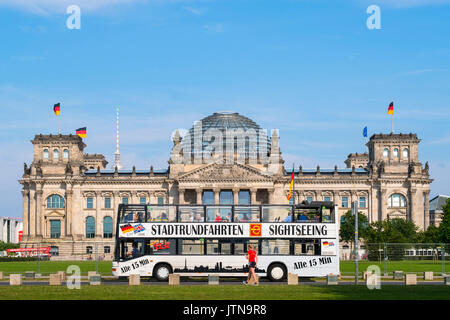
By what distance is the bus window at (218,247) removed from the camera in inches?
1987

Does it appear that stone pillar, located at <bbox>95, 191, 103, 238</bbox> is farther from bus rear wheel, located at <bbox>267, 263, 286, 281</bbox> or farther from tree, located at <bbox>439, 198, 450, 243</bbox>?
bus rear wheel, located at <bbox>267, 263, 286, 281</bbox>

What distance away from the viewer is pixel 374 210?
464 feet

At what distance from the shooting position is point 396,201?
14125 cm

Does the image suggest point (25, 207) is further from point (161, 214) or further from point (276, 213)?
point (276, 213)

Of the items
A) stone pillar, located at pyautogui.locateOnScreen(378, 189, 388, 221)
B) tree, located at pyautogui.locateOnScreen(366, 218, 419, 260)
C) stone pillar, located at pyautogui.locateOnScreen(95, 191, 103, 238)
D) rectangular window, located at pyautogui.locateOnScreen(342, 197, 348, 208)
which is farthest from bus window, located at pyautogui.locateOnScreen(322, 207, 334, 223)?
Answer: stone pillar, located at pyautogui.locateOnScreen(95, 191, 103, 238)

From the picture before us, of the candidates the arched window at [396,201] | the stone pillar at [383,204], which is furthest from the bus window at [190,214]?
the arched window at [396,201]

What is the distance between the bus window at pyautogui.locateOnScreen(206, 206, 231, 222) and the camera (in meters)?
50.1

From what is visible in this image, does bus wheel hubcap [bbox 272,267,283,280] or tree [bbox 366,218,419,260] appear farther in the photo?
tree [bbox 366,218,419,260]

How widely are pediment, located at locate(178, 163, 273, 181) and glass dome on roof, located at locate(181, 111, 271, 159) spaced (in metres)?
13.1

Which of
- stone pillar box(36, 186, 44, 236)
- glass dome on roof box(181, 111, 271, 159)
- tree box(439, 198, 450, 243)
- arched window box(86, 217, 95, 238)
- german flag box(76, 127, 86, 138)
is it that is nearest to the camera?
tree box(439, 198, 450, 243)

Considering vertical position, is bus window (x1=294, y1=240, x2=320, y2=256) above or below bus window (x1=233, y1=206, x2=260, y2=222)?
below

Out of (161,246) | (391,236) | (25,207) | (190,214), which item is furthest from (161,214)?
(25,207)

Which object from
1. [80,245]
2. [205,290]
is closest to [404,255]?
[205,290]

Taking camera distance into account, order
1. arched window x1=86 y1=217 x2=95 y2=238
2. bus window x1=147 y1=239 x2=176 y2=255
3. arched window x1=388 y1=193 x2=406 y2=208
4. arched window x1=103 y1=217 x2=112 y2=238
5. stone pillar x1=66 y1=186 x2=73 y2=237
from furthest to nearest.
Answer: arched window x1=103 y1=217 x2=112 y2=238 → arched window x1=86 y1=217 x2=95 y2=238 → stone pillar x1=66 y1=186 x2=73 y2=237 → arched window x1=388 y1=193 x2=406 y2=208 → bus window x1=147 y1=239 x2=176 y2=255
